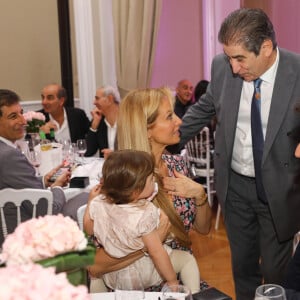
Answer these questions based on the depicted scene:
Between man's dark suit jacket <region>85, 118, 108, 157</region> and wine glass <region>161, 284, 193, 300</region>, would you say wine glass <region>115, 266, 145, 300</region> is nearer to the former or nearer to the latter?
wine glass <region>161, 284, 193, 300</region>

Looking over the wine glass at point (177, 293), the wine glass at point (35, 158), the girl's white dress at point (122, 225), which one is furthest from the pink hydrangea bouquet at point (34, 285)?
the wine glass at point (35, 158)

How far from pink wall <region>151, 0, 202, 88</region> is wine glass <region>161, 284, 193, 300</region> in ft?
19.0

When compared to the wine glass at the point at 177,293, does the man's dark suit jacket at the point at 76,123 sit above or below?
below

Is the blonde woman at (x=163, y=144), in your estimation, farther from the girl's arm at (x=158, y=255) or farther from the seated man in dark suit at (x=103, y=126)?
the seated man in dark suit at (x=103, y=126)

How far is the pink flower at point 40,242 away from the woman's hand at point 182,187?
1219mm

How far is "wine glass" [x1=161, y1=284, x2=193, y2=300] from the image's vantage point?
1373 mm

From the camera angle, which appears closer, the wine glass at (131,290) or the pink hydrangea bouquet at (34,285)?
the pink hydrangea bouquet at (34,285)

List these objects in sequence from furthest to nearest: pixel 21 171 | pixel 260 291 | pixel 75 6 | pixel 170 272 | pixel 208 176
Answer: pixel 75 6, pixel 208 176, pixel 21 171, pixel 170 272, pixel 260 291

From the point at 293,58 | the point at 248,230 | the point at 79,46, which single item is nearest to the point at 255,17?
the point at 293,58

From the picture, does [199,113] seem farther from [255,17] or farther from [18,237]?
[18,237]

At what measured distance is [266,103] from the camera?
244 centimetres

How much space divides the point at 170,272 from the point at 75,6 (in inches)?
183

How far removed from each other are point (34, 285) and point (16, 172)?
2.19 m

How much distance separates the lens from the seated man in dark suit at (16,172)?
9.69 ft
